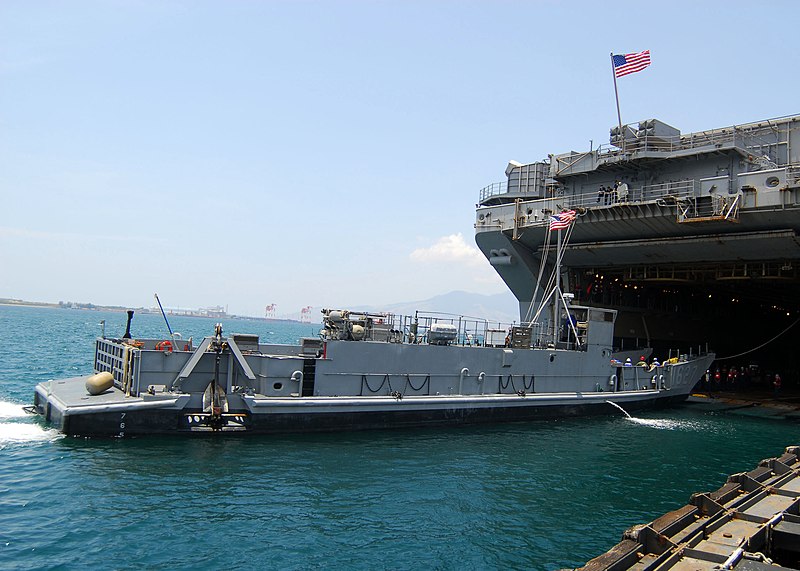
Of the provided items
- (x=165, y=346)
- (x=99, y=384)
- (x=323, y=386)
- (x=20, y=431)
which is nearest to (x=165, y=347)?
(x=165, y=346)

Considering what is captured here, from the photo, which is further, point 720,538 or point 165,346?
point 165,346

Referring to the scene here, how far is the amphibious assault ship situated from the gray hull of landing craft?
245 inches

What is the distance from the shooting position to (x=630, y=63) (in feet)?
83.0

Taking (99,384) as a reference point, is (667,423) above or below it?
below

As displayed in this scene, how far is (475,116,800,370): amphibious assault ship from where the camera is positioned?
22.8 m

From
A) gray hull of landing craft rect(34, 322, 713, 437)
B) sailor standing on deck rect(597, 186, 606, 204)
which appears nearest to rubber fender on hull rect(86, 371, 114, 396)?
gray hull of landing craft rect(34, 322, 713, 437)

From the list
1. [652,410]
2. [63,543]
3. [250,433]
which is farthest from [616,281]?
[63,543]

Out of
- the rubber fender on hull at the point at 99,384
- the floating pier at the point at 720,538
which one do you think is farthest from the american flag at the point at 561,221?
the rubber fender on hull at the point at 99,384

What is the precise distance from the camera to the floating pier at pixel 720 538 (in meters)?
6.70

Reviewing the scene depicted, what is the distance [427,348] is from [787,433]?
44.8 ft

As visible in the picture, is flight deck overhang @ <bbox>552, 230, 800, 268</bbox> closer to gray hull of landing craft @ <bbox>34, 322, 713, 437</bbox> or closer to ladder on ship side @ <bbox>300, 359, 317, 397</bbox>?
gray hull of landing craft @ <bbox>34, 322, 713, 437</bbox>

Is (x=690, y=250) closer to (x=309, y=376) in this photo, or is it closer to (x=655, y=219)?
(x=655, y=219)

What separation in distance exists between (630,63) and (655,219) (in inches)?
262

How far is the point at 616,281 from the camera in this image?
32562 mm
